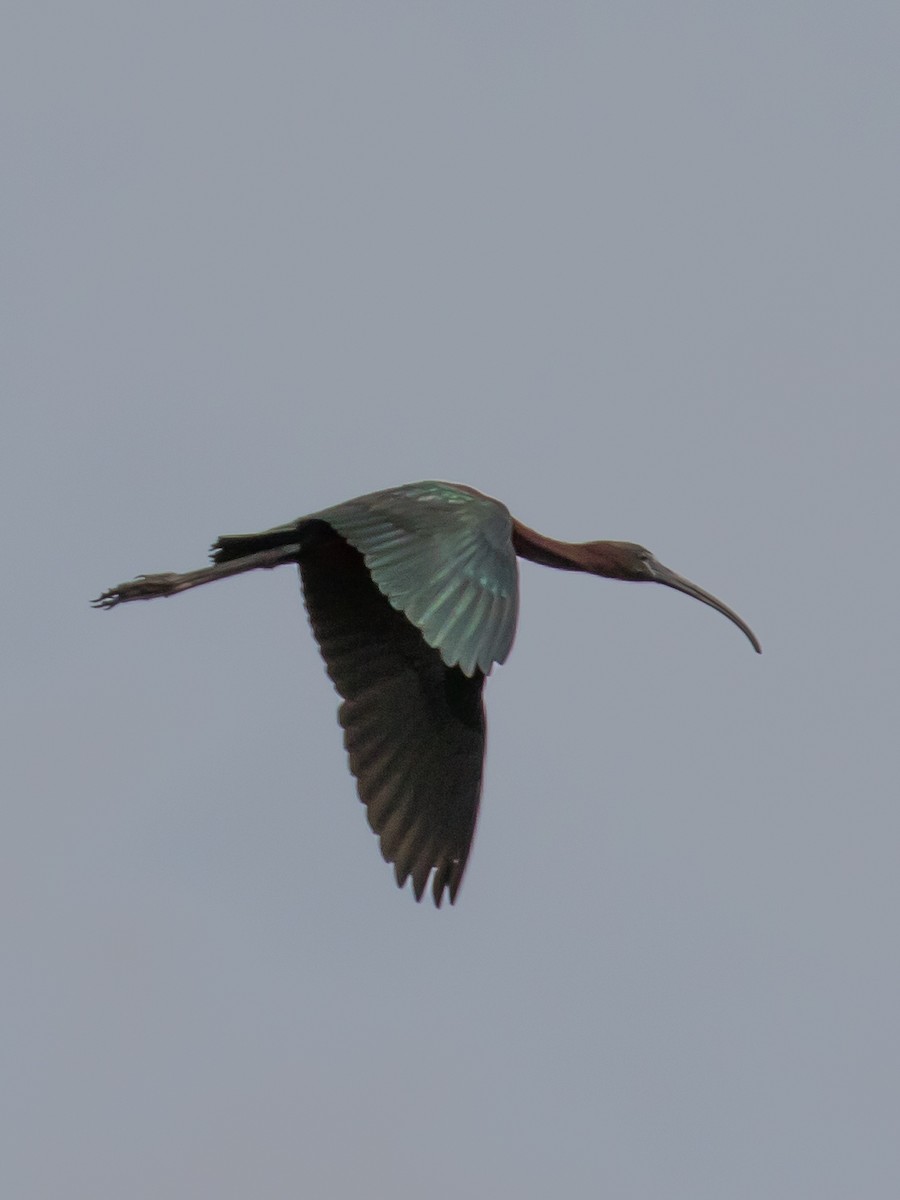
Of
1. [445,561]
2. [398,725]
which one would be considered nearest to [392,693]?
[398,725]

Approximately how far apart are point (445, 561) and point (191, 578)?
7.93 feet

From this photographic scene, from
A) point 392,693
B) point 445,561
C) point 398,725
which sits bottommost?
point 445,561

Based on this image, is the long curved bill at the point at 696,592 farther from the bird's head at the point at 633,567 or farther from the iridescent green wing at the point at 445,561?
the iridescent green wing at the point at 445,561

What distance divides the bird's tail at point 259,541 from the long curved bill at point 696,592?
2870 mm

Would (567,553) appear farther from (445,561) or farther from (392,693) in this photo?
(445,561)

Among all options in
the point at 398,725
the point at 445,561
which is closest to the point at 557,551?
the point at 398,725

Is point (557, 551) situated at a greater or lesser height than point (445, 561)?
greater

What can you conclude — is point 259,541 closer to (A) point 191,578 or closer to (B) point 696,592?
(A) point 191,578

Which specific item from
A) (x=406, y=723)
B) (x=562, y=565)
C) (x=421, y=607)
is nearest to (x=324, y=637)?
(x=406, y=723)

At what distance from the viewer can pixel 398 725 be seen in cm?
1431

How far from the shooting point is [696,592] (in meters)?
15.7

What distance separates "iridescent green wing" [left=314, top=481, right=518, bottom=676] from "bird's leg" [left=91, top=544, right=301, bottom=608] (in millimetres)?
889

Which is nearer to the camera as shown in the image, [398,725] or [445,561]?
[445,561]

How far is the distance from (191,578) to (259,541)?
45cm
